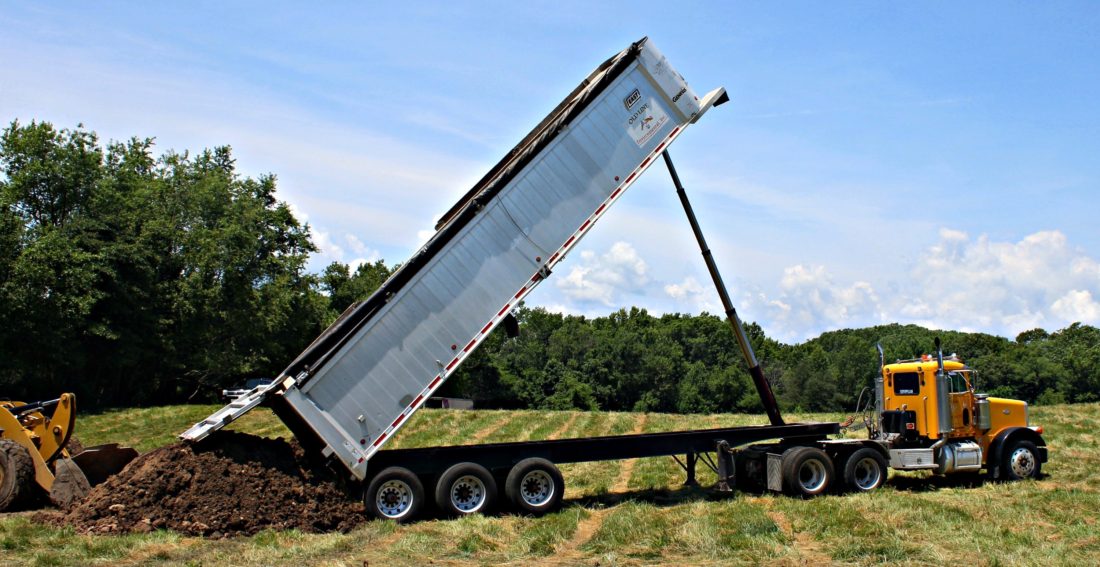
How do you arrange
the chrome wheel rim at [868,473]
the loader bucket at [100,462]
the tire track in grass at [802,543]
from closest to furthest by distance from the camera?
the tire track in grass at [802,543]
the loader bucket at [100,462]
the chrome wheel rim at [868,473]

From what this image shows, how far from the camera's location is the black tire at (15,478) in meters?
12.9

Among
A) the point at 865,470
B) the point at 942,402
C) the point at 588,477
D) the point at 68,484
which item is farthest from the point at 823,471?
the point at 68,484

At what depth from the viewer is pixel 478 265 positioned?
42.7 ft

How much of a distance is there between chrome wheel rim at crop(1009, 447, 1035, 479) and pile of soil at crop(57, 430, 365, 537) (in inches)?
464

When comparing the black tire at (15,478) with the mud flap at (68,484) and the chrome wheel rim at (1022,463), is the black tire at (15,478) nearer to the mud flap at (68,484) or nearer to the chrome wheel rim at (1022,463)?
the mud flap at (68,484)

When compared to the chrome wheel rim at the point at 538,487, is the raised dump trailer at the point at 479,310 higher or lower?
higher

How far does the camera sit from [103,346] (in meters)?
37.5

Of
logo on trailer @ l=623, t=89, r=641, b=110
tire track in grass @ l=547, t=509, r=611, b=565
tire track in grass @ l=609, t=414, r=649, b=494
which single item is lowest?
tire track in grass @ l=547, t=509, r=611, b=565

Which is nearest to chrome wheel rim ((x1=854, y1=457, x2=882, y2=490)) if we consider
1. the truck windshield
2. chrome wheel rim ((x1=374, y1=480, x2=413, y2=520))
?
the truck windshield

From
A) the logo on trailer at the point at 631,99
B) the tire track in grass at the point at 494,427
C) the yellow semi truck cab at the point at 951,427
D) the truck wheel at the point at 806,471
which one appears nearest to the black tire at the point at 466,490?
the truck wheel at the point at 806,471

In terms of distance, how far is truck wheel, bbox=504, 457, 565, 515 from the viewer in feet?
42.2

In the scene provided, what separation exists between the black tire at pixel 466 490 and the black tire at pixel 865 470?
20.8 feet

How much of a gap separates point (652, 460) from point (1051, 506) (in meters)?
8.58

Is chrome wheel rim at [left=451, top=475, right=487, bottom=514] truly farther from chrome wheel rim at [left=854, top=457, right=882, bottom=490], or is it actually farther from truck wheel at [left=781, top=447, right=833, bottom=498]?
chrome wheel rim at [left=854, top=457, right=882, bottom=490]
